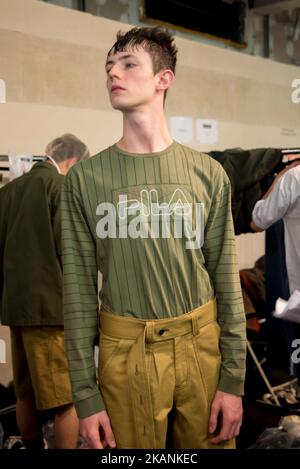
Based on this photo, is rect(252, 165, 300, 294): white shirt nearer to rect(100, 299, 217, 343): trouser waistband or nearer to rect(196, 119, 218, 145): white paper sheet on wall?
rect(196, 119, 218, 145): white paper sheet on wall

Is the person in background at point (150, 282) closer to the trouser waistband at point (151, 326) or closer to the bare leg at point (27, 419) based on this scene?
the trouser waistband at point (151, 326)

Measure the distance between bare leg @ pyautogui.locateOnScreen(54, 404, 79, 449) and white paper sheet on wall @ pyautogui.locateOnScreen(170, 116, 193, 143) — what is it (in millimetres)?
1132

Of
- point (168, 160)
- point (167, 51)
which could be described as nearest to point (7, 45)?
point (167, 51)

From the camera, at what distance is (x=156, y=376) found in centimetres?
116

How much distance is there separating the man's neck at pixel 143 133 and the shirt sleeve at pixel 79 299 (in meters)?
0.17

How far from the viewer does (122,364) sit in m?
1.17

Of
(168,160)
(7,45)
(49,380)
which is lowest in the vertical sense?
(49,380)

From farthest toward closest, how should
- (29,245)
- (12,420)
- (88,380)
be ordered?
1. (12,420)
2. (29,245)
3. (88,380)

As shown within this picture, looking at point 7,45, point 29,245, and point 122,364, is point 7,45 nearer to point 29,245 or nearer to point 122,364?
point 29,245

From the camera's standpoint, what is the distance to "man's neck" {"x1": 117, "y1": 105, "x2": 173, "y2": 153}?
4.02ft

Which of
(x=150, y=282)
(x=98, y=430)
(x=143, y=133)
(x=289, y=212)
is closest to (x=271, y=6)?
(x=289, y=212)

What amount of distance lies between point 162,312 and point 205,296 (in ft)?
0.38
